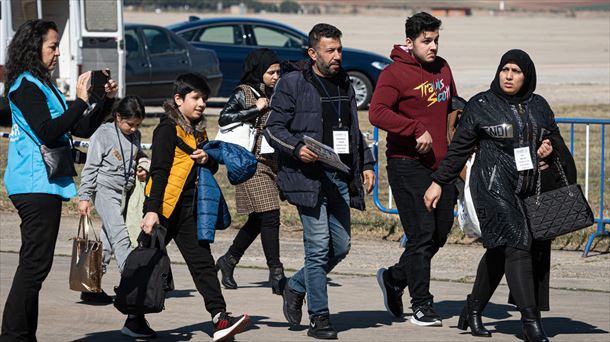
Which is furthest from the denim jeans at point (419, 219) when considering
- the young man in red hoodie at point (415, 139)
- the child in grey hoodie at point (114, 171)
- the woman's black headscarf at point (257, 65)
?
the child in grey hoodie at point (114, 171)

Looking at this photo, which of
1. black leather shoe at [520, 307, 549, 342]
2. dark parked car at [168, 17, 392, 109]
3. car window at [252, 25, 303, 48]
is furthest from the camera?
car window at [252, 25, 303, 48]

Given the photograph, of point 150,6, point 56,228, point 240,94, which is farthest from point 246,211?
point 150,6

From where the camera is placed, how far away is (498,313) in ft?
27.1

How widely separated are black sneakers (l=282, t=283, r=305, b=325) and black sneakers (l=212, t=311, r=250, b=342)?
0.61 m

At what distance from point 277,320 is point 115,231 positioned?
1286mm

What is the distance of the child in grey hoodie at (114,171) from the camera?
836cm

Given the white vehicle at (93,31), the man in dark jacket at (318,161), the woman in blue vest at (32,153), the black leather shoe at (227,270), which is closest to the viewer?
the woman in blue vest at (32,153)

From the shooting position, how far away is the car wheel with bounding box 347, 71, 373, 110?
21.3 metres

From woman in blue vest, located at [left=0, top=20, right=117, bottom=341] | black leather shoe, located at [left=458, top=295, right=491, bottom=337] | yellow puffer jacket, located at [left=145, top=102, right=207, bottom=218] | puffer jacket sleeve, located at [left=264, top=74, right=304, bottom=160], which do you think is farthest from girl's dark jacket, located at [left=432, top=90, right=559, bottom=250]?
woman in blue vest, located at [left=0, top=20, right=117, bottom=341]

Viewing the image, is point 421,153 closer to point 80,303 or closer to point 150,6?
point 80,303

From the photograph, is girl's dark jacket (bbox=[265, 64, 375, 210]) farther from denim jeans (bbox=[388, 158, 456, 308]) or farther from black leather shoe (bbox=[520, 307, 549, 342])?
black leather shoe (bbox=[520, 307, 549, 342])

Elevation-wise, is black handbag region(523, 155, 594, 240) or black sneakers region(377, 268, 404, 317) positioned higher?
black handbag region(523, 155, 594, 240)

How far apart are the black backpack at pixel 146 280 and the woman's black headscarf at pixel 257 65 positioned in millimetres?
2084

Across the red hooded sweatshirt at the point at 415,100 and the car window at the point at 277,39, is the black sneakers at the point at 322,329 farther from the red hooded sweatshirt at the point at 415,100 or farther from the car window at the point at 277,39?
the car window at the point at 277,39
